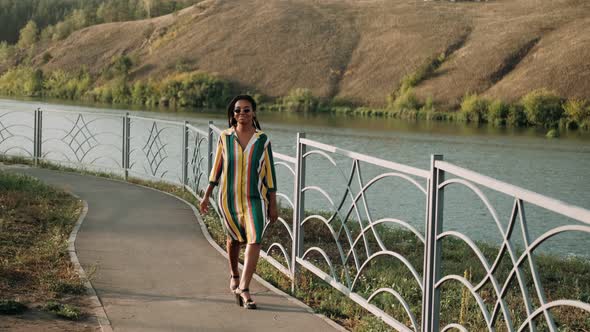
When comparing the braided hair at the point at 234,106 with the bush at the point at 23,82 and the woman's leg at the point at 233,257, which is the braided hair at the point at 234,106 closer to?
the woman's leg at the point at 233,257

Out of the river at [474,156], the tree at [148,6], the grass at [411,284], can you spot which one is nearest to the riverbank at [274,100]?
the river at [474,156]

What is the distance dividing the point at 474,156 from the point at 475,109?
31.0m

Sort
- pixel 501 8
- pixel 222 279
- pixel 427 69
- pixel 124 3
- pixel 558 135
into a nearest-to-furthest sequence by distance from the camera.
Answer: pixel 222 279 → pixel 558 135 → pixel 427 69 → pixel 501 8 → pixel 124 3

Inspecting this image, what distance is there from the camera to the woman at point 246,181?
237 inches

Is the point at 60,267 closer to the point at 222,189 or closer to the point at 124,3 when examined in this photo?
the point at 222,189

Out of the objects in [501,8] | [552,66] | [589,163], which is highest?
[501,8]

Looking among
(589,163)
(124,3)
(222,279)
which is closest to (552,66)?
(589,163)

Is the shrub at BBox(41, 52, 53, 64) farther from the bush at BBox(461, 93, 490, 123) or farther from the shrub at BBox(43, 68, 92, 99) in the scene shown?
the bush at BBox(461, 93, 490, 123)

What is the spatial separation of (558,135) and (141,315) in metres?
49.1

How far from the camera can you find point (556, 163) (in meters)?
34.1

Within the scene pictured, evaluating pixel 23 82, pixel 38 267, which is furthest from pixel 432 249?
pixel 23 82

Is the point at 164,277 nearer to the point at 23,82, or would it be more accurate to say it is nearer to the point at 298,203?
the point at 298,203

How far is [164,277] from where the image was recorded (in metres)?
7.05

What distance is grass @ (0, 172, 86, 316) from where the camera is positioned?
21.0 ft
